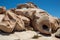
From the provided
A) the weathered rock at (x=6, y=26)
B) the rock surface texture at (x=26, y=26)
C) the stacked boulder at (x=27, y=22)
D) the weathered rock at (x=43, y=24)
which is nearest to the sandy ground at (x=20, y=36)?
the rock surface texture at (x=26, y=26)

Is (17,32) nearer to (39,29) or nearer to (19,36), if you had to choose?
(19,36)

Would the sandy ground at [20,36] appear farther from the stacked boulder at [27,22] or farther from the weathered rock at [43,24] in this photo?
the weathered rock at [43,24]

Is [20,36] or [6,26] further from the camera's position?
[20,36]

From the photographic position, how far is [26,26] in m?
22.5

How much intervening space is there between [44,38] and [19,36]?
318 centimetres

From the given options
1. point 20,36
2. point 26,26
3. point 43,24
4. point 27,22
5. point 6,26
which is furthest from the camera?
point 26,26

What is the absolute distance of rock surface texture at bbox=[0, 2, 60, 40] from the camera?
18.8 metres

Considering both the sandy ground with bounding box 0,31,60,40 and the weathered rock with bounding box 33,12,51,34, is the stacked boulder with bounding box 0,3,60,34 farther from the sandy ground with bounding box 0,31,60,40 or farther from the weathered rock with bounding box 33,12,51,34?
the sandy ground with bounding box 0,31,60,40

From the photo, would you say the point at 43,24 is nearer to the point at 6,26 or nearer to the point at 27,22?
the point at 27,22

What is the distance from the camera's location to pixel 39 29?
21.0 metres

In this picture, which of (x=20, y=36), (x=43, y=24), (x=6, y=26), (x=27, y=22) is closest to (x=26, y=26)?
(x=27, y=22)

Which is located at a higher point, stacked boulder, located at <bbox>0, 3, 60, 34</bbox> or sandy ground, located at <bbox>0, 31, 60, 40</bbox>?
stacked boulder, located at <bbox>0, 3, 60, 34</bbox>

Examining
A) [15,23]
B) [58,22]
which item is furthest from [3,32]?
[58,22]

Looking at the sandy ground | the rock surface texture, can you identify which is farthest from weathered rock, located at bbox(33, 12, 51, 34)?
the sandy ground
